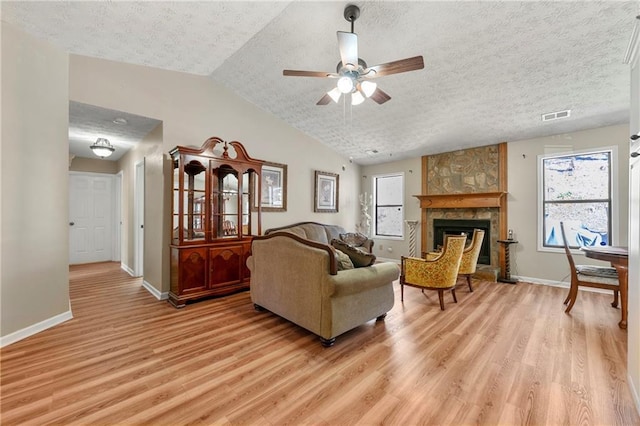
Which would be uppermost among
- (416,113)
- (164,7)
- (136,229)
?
(164,7)

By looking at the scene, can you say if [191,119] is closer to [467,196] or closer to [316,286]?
[316,286]

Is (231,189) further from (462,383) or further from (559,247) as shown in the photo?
(559,247)

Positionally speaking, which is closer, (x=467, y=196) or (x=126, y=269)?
(x=467, y=196)

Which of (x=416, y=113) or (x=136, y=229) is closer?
(x=416, y=113)

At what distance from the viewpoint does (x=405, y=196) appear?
6.21 m

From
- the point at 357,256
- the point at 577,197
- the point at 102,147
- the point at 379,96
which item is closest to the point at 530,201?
the point at 577,197

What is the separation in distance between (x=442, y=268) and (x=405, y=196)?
312 centimetres

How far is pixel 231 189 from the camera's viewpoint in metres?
4.11

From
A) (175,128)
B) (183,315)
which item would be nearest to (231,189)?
(175,128)

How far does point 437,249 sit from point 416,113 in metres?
2.87

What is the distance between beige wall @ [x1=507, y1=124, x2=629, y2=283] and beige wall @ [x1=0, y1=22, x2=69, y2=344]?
21.6 feet

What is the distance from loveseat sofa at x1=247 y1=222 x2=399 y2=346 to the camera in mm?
2324

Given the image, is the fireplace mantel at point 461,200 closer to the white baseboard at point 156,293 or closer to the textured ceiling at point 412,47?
the textured ceiling at point 412,47

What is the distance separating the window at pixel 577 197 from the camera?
4105 millimetres
